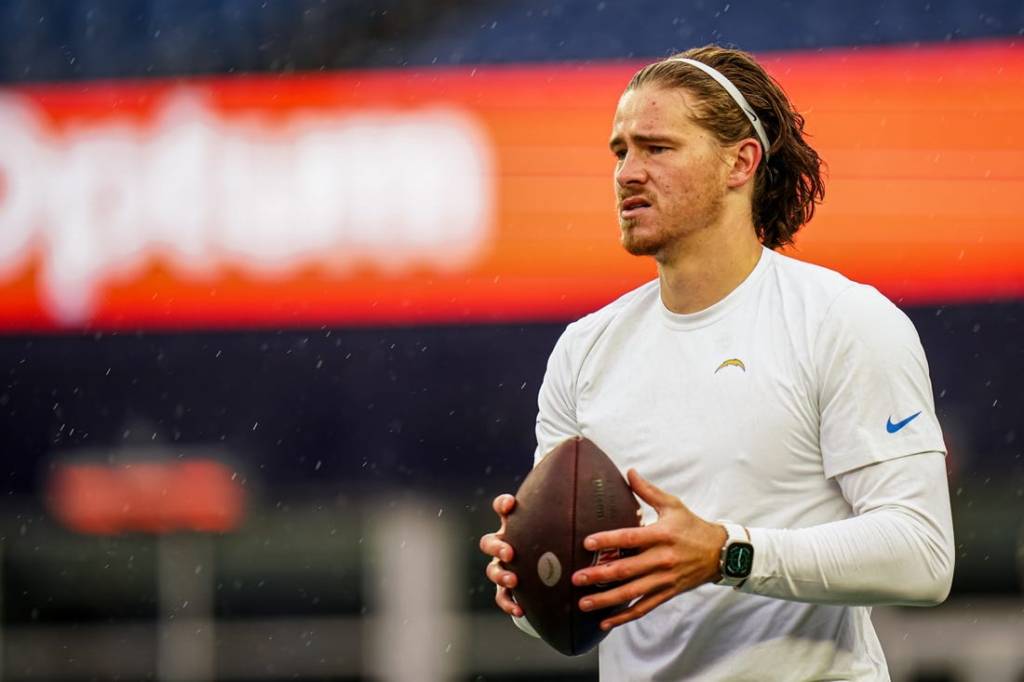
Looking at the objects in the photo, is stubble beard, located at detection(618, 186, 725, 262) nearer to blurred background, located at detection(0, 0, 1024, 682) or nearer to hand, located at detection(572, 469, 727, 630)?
hand, located at detection(572, 469, 727, 630)

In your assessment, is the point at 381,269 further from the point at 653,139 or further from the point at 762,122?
the point at 653,139

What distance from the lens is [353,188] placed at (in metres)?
9.05

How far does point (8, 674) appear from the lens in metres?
9.58

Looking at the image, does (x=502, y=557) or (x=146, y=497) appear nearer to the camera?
(x=502, y=557)

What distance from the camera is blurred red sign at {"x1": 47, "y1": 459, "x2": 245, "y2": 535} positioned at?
9273mm

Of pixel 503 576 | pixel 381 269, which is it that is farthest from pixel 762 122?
pixel 381 269

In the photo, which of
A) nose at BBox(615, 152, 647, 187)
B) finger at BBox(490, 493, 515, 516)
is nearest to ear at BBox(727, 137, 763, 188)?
nose at BBox(615, 152, 647, 187)

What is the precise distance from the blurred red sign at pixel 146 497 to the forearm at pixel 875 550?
673 centimetres

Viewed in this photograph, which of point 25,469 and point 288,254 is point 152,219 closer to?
point 288,254

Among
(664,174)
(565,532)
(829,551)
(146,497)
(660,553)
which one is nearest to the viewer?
(660,553)

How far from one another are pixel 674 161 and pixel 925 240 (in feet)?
18.2

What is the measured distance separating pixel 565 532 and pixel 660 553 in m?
0.34

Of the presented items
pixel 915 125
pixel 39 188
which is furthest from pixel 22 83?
pixel 915 125

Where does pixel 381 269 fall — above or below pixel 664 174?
above
